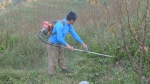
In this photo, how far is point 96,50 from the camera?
23.0ft

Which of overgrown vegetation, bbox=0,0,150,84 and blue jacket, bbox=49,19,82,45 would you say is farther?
blue jacket, bbox=49,19,82,45

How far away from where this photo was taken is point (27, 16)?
13625mm

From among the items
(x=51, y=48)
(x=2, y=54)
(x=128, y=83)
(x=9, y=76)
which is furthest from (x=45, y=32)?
(x=2, y=54)

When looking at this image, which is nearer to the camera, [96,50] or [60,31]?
[60,31]

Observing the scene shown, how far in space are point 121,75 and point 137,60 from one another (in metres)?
0.50

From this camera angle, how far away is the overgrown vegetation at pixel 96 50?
5.21 metres

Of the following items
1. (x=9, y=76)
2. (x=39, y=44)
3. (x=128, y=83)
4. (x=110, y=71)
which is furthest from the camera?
(x=39, y=44)

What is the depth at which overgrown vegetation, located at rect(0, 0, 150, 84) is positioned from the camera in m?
5.21

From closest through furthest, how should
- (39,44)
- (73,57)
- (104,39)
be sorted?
(104,39)
(73,57)
(39,44)

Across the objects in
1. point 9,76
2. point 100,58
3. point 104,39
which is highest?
point 104,39

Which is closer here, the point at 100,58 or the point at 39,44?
the point at 100,58

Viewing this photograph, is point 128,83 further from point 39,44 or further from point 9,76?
point 39,44

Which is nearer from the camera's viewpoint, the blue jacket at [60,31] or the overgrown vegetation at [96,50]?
the overgrown vegetation at [96,50]

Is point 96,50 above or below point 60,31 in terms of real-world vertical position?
below
